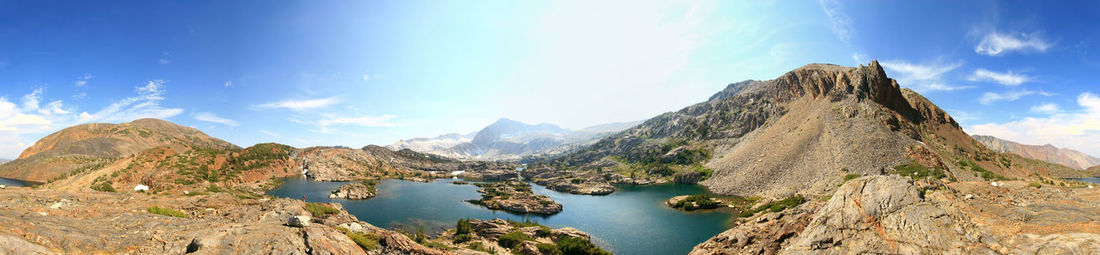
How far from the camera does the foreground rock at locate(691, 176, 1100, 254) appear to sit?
14.1m

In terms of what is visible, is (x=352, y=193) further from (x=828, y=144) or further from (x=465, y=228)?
(x=828, y=144)

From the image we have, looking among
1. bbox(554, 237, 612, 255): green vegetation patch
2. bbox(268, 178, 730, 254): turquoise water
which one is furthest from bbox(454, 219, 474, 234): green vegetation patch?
bbox(554, 237, 612, 255): green vegetation patch

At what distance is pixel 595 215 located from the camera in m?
74.9

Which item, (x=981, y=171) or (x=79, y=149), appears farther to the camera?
(x=79, y=149)

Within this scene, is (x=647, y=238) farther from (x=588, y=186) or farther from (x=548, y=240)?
(x=588, y=186)

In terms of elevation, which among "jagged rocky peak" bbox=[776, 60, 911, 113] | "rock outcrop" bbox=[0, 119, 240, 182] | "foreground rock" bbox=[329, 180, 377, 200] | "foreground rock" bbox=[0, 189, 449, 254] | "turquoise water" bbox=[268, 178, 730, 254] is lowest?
"turquoise water" bbox=[268, 178, 730, 254]

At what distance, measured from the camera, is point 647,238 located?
53062mm

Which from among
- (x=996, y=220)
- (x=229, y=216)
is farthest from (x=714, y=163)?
(x=229, y=216)

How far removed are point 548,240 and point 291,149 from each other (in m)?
142

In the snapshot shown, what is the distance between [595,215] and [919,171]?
65142 mm

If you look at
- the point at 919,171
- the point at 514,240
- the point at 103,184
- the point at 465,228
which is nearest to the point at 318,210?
the point at 465,228

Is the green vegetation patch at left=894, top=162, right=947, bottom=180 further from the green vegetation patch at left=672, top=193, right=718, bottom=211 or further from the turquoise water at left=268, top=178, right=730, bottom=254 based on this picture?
the turquoise water at left=268, top=178, right=730, bottom=254

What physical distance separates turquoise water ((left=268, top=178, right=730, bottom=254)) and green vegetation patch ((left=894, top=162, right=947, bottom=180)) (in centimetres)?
3830

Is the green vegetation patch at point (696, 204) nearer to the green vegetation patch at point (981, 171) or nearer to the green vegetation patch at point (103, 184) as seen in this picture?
the green vegetation patch at point (981, 171)
